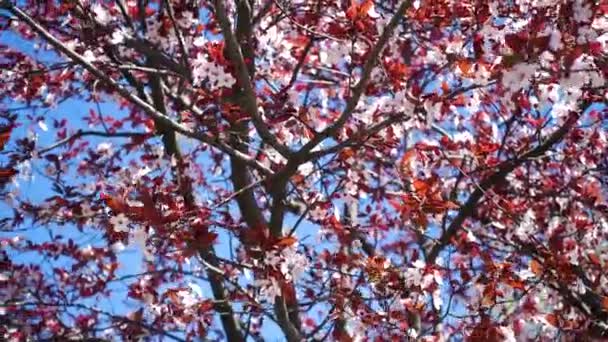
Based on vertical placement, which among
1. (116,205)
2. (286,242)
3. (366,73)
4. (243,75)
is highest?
(243,75)

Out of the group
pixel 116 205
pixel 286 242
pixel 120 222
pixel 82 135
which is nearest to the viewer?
pixel 116 205

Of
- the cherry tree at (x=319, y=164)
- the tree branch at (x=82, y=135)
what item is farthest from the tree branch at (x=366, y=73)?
the tree branch at (x=82, y=135)

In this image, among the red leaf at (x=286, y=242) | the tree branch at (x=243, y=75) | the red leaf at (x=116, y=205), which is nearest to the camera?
the red leaf at (x=116, y=205)

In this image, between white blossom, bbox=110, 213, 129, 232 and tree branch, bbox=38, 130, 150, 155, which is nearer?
white blossom, bbox=110, 213, 129, 232

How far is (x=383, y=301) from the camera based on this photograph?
126 inches

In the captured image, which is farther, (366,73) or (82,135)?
(82,135)

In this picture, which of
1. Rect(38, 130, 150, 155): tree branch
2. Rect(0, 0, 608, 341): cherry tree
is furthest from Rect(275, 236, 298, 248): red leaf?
Rect(38, 130, 150, 155): tree branch

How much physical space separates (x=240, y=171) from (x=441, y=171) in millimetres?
1936

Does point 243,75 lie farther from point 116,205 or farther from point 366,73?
point 116,205

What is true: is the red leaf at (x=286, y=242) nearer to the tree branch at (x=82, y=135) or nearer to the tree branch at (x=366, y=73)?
the tree branch at (x=366, y=73)

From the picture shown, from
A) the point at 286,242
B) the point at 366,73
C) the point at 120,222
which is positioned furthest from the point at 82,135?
the point at 366,73

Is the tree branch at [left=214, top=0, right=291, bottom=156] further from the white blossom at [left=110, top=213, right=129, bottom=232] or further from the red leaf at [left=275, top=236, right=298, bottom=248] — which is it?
the white blossom at [left=110, top=213, right=129, bottom=232]

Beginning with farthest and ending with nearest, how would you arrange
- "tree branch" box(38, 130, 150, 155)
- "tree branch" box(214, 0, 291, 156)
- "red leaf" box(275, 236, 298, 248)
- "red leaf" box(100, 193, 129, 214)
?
"tree branch" box(38, 130, 150, 155) → "red leaf" box(275, 236, 298, 248) → "tree branch" box(214, 0, 291, 156) → "red leaf" box(100, 193, 129, 214)

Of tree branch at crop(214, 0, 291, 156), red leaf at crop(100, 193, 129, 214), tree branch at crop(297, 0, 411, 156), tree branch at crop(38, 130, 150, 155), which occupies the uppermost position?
tree branch at crop(38, 130, 150, 155)
